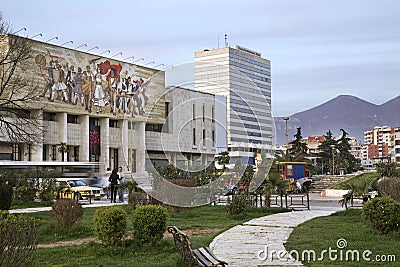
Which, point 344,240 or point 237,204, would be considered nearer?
point 344,240

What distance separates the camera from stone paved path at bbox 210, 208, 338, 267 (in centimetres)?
930

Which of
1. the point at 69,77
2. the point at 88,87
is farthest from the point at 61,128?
the point at 88,87

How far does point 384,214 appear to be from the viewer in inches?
460

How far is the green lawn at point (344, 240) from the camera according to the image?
357 inches

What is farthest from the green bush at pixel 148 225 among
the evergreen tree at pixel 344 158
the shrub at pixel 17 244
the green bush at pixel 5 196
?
the evergreen tree at pixel 344 158

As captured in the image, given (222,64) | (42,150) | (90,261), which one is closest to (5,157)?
(42,150)

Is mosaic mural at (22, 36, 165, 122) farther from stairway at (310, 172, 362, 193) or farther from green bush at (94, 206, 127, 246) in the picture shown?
green bush at (94, 206, 127, 246)

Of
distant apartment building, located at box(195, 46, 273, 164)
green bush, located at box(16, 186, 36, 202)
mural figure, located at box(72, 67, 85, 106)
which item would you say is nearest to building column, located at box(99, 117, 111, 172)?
mural figure, located at box(72, 67, 85, 106)

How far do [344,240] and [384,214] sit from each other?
1102 millimetres

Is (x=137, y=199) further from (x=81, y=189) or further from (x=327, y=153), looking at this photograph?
(x=327, y=153)

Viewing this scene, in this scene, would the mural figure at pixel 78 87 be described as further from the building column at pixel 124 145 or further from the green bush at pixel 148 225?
the green bush at pixel 148 225

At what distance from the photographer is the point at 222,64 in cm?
2039

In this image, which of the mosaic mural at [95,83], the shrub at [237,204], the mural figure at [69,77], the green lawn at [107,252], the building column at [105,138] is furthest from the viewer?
the building column at [105,138]

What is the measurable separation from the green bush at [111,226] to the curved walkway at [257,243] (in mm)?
1896
